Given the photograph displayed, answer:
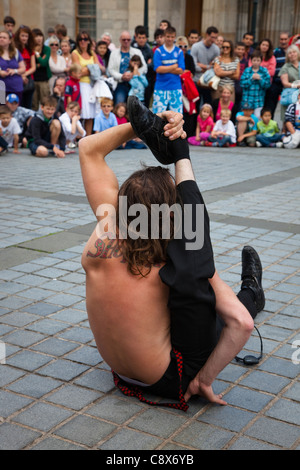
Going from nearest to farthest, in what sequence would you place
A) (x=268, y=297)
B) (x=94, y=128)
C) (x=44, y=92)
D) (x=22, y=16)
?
(x=268, y=297), (x=94, y=128), (x=44, y=92), (x=22, y=16)

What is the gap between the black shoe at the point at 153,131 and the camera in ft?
8.94

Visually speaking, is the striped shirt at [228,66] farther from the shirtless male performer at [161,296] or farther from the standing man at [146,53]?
the shirtless male performer at [161,296]

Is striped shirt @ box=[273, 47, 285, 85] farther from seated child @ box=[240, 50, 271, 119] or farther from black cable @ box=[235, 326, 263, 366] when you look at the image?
black cable @ box=[235, 326, 263, 366]

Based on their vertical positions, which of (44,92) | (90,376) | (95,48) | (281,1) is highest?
(281,1)

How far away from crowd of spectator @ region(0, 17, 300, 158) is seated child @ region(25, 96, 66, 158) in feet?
1.19

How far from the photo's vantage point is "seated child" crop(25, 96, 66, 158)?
10984mm

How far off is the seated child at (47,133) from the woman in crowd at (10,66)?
104 cm

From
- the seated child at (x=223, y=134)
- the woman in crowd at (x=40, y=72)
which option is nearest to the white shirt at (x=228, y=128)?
the seated child at (x=223, y=134)

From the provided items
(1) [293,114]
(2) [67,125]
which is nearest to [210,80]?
(1) [293,114]

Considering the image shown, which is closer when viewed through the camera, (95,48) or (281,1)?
(95,48)

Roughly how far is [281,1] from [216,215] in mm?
20643
